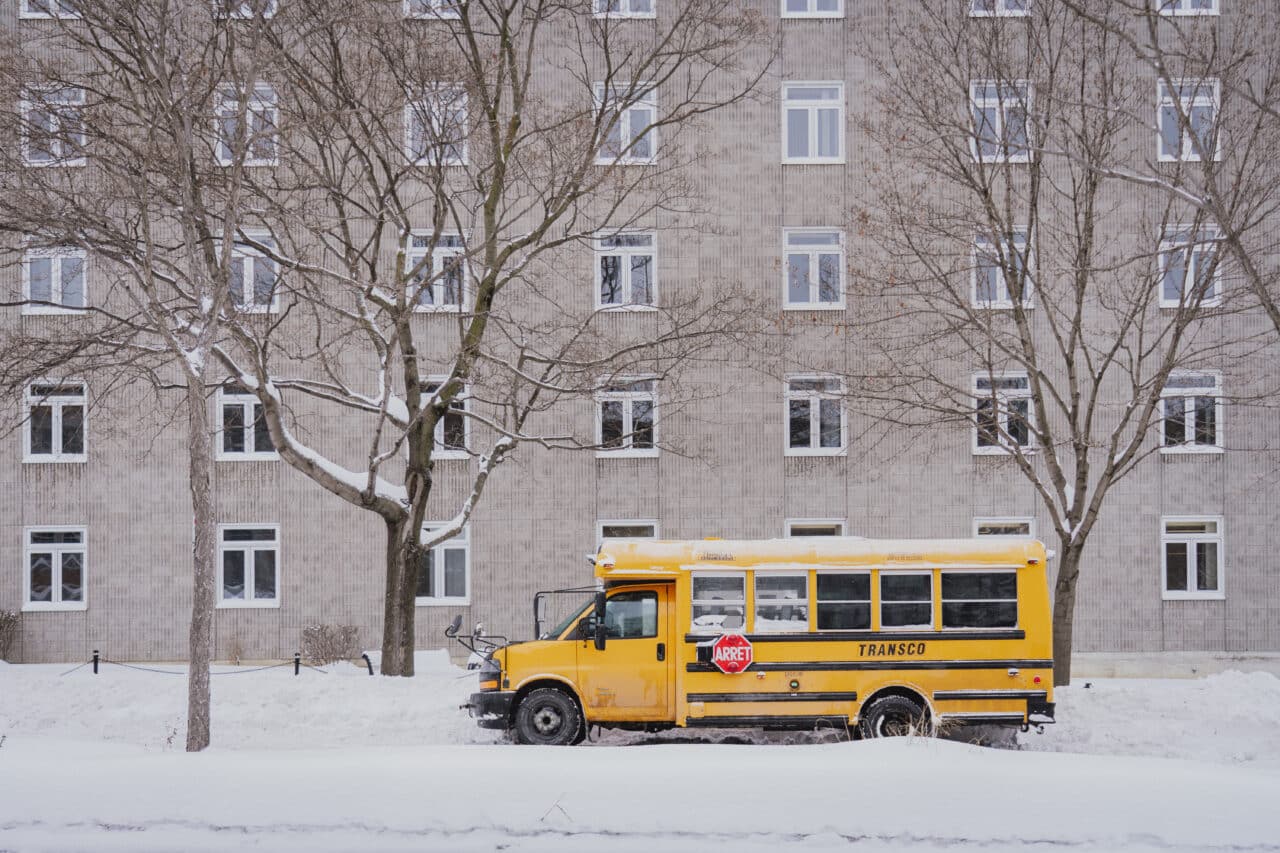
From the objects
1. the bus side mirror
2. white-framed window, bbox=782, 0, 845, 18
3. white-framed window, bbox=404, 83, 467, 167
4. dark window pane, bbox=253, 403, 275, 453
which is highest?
white-framed window, bbox=782, 0, 845, 18

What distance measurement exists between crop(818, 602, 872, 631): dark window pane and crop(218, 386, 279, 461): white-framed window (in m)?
14.5

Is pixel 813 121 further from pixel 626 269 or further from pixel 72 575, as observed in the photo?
pixel 72 575

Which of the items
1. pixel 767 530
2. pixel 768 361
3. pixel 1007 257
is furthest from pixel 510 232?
pixel 1007 257

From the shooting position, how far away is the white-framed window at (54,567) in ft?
85.4

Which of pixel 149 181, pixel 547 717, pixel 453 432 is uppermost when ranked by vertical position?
pixel 149 181

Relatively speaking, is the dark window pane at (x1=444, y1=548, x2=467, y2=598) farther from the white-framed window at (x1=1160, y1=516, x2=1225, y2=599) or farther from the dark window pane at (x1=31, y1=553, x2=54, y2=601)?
the white-framed window at (x1=1160, y1=516, x2=1225, y2=599)

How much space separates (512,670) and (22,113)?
961 centimetres

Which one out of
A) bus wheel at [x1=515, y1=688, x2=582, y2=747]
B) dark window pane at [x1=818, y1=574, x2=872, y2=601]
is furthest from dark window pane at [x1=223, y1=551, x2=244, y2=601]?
dark window pane at [x1=818, y1=574, x2=872, y2=601]

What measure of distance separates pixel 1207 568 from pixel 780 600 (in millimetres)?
14586

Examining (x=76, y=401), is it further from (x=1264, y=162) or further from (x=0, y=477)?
(x=1264, y=162)

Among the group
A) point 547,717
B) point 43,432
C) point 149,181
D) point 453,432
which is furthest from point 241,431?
point 547,717

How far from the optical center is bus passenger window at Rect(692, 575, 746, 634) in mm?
15328

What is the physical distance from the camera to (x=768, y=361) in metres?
25.4

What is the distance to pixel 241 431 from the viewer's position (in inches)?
1043
